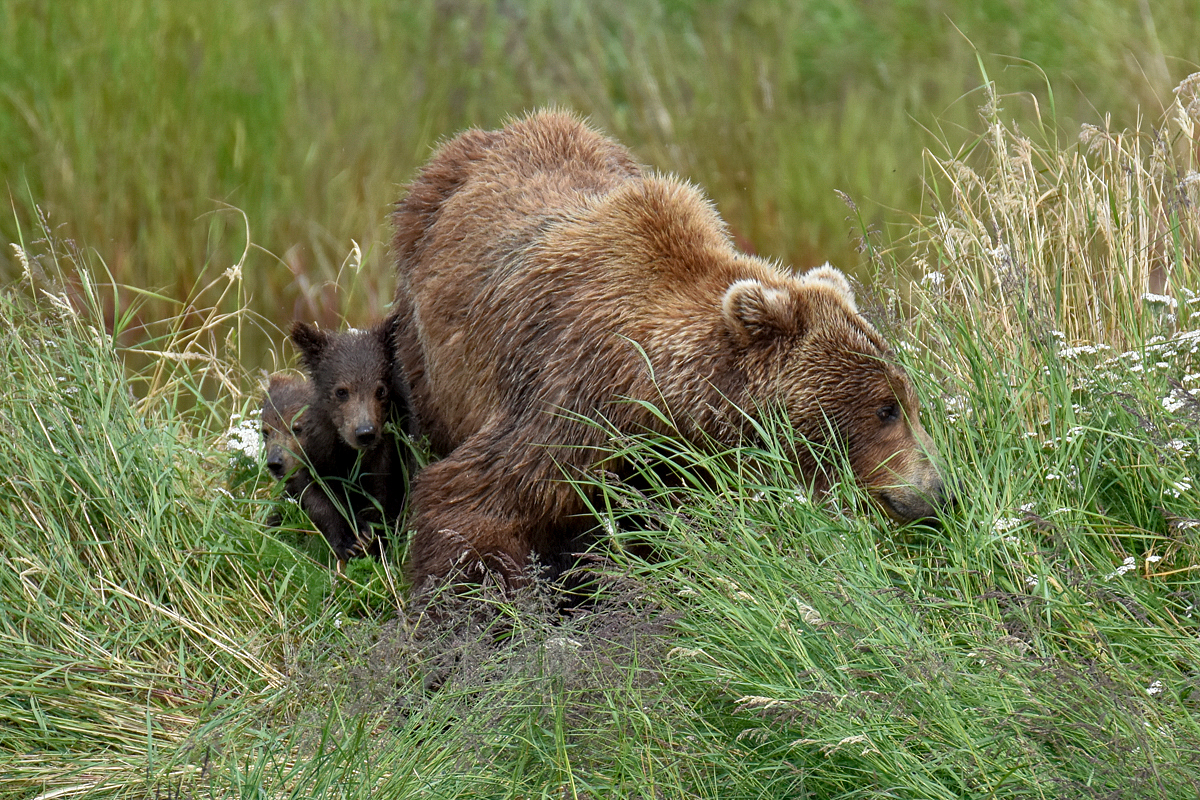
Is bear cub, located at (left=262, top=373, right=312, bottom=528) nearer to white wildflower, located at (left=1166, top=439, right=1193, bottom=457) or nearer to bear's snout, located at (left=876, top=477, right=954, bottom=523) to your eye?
bear's snout, located at (left=876, top=477, right=954, bottom=523)

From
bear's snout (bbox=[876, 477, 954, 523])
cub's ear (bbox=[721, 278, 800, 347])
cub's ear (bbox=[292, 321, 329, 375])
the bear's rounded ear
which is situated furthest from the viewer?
cub's ear (bbox=[292, 321, 329, 375])

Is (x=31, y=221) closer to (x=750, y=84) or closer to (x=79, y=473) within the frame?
(x=79, y=473)

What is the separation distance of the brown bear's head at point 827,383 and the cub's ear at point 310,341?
2.00 metres

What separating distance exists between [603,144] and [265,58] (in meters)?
3.28

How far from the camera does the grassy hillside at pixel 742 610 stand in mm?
2734

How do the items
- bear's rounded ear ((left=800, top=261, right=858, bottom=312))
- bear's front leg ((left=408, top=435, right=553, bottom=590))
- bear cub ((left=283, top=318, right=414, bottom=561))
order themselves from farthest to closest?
bear cub ((left=283, top=318, right=414, bottom=561))
bear's rounded ear ((left=800, top=261, right=858, bottom=312))
bear's front leg ((left=408, top=435, right=553, bottom=590))

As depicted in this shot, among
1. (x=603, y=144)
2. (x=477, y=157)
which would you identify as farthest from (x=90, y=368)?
(x=603, y=144)

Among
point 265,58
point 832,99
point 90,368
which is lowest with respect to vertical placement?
point 832,99

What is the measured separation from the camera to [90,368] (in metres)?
4.65

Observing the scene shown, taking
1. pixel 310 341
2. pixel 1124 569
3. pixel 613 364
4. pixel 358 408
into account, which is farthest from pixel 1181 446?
pixel 310 341

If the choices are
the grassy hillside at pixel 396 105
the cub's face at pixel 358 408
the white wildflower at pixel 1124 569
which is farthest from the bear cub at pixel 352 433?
the white wildflower at pixel 1124 569

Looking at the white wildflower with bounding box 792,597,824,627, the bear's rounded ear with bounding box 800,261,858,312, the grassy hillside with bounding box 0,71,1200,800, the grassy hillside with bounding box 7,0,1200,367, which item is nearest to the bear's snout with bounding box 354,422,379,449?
the grassy hillside with bounding box 0,71,1200,800

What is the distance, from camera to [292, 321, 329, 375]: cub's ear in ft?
17.3

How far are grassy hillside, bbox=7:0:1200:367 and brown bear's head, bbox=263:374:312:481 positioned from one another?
1.26m
